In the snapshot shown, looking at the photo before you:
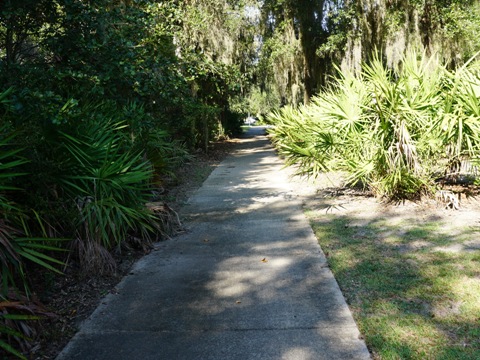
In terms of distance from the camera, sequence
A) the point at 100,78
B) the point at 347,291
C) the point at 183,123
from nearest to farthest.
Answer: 1. the point at 347,291
2. the point at 100,78
3. the point at 183,123

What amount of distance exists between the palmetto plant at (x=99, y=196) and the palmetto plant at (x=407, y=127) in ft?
13.3

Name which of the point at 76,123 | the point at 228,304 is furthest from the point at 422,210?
the point at 76,123

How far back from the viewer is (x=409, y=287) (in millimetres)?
4301

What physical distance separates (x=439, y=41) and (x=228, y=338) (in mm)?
17239

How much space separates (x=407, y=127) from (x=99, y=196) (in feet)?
16.6

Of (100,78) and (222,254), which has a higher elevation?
(100,78)

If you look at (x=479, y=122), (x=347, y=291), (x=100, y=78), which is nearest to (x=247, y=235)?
(x=347, y=291)

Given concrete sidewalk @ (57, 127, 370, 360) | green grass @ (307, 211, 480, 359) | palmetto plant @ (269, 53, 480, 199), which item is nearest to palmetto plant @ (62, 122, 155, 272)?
concrete sidewalk @ (57, 127, 370, 360)

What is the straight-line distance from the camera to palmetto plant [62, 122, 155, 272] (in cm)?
504

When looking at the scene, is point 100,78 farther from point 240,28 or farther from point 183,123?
point 240,28

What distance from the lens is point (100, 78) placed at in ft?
19.2

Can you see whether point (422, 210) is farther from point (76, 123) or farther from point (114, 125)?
point (76, 123)

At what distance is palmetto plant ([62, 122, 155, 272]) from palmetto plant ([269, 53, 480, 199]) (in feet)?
13.3

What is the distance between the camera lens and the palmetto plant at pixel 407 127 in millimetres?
7426
